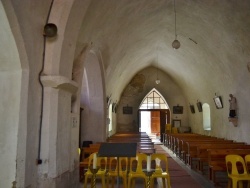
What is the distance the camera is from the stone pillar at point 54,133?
12.3 feet

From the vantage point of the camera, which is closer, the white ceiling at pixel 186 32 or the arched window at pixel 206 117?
the white ceiling at pixel 186 32

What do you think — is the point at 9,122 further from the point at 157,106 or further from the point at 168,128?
the point at 157,106

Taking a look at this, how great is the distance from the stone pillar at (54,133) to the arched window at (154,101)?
14.9 meters

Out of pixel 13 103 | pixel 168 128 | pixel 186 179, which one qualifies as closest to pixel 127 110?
pixel 168 128

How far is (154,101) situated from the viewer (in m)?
19.2

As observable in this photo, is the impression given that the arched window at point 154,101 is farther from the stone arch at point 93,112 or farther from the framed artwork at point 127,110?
the stone arch at point 93,112

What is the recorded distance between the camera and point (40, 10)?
12.0 feet

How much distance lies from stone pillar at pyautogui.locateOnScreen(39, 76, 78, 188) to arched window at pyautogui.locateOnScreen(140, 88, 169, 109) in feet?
48.9

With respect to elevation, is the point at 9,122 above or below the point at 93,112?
below

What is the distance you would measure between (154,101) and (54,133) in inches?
618

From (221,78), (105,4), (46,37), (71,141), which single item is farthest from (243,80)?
(46,37)

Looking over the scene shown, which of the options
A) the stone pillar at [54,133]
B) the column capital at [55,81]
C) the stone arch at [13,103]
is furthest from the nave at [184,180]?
the stone arch at [13,103]

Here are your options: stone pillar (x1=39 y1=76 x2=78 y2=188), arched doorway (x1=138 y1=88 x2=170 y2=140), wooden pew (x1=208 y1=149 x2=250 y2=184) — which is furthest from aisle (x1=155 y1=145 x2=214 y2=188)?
arched doorway (x1=138 y1=88 x2=170 y2=140)

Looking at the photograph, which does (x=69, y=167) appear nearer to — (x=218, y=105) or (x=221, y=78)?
(x=221, y=78)
